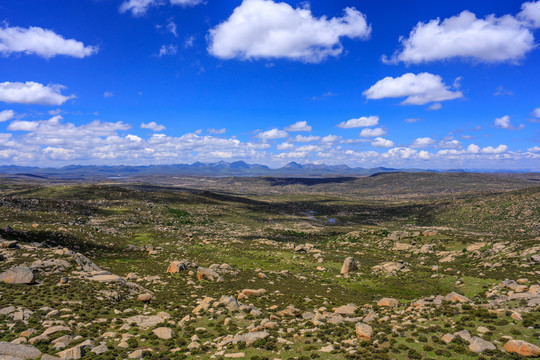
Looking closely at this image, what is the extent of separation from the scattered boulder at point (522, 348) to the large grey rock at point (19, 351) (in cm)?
2504

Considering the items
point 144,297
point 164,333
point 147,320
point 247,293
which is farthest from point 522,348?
point 144,297

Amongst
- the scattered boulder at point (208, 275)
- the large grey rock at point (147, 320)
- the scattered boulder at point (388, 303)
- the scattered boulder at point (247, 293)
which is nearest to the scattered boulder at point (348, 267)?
the scattered boulder at point (388, 303)

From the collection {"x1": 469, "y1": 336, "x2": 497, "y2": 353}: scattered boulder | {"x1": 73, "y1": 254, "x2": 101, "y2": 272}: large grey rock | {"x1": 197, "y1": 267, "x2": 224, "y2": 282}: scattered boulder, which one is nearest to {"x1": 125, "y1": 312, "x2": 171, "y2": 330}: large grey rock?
{"x1": 197, "y1": 267, "x2": 224, "y2": 282}: scattered boulder

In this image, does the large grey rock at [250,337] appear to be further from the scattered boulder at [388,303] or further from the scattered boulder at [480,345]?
the scattered boulder at [388,303]

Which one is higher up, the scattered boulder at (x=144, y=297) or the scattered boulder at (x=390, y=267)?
the scattered boulder at (x=144, y=297)

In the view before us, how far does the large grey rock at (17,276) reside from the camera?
23.3 metres

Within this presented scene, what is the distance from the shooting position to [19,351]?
46.6 feet

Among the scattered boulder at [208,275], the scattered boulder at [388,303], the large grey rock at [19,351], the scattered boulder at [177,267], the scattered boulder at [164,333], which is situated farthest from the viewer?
the scattered boulder at [177,267]

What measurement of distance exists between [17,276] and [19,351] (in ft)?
43.2

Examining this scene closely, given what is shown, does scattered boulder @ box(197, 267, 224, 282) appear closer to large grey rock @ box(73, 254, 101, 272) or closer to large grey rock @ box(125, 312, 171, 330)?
large grey rock @ box(125, 312, 171, 330)

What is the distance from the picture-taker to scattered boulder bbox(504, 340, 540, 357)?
41.1 ft

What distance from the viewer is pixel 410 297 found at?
26.9 m

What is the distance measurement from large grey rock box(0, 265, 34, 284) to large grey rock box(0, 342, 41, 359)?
38.0 feet

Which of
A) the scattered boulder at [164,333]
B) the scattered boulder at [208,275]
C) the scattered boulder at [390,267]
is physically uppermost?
the scattered boulder at [164,333]
